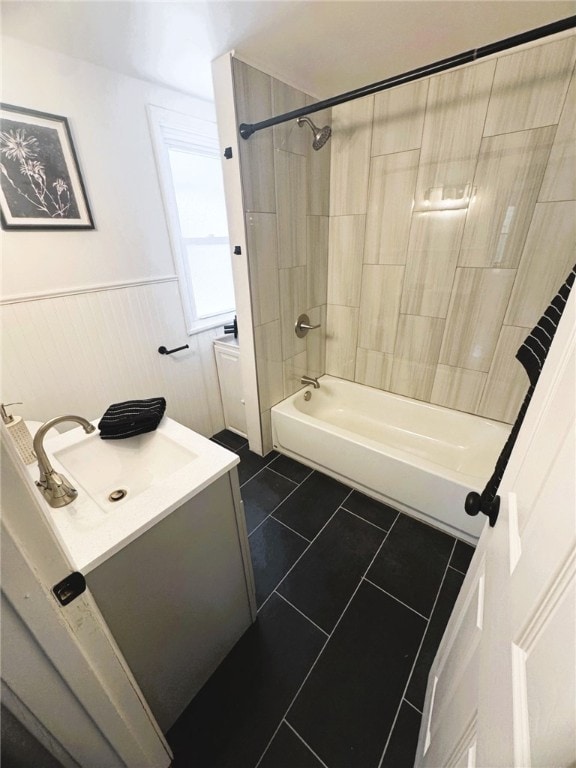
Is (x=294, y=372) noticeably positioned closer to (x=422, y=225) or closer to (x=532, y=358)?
(x=422, y=225)

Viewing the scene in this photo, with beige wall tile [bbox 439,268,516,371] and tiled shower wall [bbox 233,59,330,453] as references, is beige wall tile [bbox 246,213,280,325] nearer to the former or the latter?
tiled shower wall [bbox 233,59,330,453]

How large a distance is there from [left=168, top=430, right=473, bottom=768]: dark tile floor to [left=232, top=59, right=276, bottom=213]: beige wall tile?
1827mm

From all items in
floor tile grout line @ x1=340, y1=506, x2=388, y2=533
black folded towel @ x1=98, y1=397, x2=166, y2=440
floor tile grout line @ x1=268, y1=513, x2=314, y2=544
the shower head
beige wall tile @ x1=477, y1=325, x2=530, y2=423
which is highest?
the shower head

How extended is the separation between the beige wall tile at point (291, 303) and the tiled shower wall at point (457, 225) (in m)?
0.36

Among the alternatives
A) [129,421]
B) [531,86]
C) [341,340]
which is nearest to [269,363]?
[341,340]

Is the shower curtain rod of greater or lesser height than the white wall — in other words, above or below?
above

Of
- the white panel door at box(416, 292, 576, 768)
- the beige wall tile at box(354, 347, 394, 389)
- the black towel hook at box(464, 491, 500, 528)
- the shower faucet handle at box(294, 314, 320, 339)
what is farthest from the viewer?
the beige wall tile at box(354, 347, 394, 389)

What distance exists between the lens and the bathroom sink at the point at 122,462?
1063 mm

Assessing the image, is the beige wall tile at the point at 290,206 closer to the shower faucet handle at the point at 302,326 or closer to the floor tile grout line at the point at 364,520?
the shower faucet handle at the point at 302,326

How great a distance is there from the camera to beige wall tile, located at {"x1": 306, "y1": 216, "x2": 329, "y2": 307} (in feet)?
6.88

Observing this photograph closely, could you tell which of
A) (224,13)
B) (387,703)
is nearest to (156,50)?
(224,13)

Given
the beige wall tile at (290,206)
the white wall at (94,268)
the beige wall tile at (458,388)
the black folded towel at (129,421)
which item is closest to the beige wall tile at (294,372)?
the beige wall tile at (290,206)

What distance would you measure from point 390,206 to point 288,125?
0.78 meters

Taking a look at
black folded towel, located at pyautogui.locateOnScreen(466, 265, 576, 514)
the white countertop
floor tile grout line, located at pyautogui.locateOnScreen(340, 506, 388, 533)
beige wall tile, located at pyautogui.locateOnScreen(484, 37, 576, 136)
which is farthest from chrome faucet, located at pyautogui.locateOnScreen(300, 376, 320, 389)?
beige wall tile, located at pyautogui.locateOnScreen(484, 37, 576, 136)
